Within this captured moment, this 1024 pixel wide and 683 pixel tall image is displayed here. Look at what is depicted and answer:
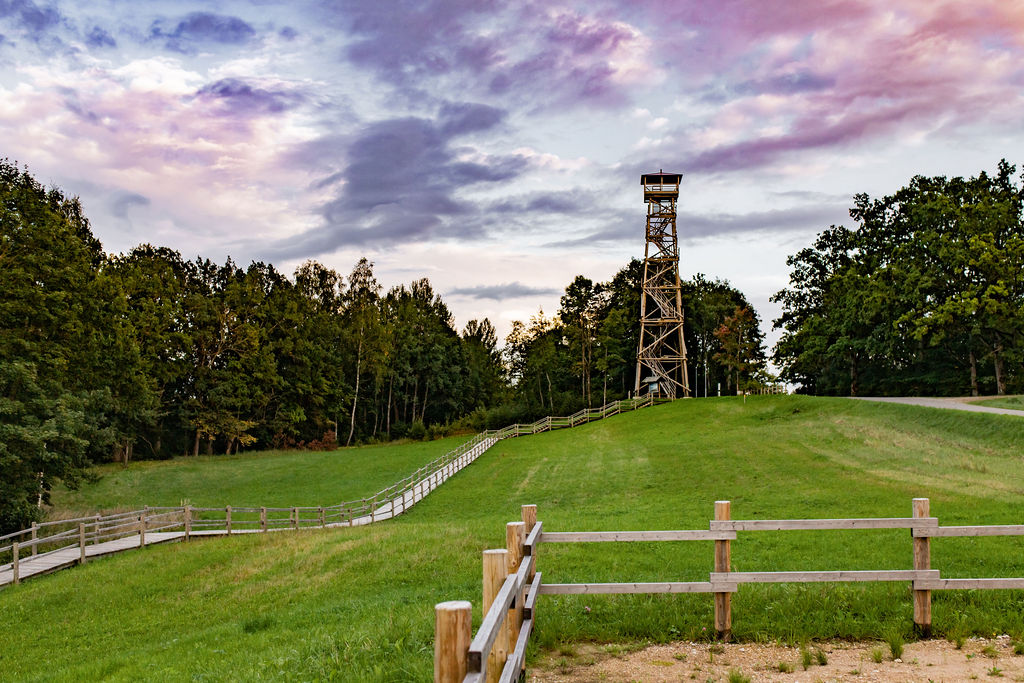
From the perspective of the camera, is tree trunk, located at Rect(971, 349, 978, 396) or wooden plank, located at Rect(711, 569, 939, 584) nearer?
wooden plank, located at Rect(711, 569, 939, 584)

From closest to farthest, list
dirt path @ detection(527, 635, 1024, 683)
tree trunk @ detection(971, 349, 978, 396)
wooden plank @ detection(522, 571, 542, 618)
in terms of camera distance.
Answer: dirt path @ detection(527, 635, 1024, 683) < wooden plank @ detection(522, 571, 542, 618) < tree trunk @ detection(971, 349, 978, 396)

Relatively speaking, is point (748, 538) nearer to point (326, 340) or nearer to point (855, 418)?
point (855, 418)

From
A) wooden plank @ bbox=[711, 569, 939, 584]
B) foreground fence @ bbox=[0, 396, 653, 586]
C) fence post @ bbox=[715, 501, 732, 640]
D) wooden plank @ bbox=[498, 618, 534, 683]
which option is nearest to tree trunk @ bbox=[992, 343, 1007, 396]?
foreground fence @ bbox=[0, 396, 653, 586]

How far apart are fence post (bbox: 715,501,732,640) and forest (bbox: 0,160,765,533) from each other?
913 inches

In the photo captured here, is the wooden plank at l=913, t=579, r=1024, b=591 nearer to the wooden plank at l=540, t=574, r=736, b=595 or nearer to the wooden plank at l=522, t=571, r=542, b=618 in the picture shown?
the wooden plank at l=540, t=574, r=736, b=595

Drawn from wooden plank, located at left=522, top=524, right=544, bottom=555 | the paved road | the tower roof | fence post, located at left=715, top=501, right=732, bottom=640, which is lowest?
fence post, located at left=715, top=501, right=732, bottom=640

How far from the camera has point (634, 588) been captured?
23.7ft

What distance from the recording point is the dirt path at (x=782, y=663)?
6.38 meters

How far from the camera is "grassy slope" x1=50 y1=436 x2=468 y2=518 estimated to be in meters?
35.5

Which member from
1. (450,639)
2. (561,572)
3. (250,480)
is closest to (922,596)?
(561,572)

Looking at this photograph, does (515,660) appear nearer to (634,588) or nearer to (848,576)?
(634,588)

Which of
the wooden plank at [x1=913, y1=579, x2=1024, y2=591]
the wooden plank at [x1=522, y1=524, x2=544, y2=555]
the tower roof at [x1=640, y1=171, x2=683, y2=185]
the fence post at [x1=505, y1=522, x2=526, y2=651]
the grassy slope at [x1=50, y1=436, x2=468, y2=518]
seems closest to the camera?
the fence post at [x1=505, y1=522, x2=526, y2=651]

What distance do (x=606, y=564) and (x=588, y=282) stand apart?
7073 cm

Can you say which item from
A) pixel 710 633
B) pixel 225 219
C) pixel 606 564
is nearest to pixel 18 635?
pixel 606 564
